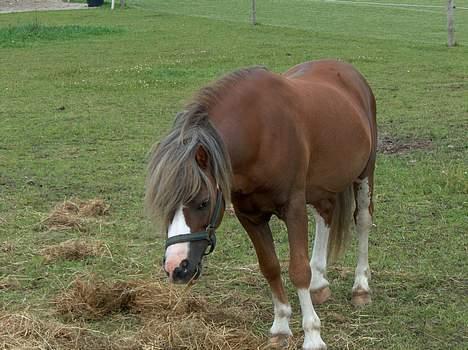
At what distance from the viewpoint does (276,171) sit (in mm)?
3879

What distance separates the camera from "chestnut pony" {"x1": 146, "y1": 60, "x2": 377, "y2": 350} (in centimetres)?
344

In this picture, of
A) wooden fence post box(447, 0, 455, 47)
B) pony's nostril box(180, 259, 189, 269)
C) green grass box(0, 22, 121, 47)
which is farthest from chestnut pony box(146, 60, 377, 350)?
green grass box(0, 22, 121, 47)

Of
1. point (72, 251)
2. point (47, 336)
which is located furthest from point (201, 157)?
point (72, 251)

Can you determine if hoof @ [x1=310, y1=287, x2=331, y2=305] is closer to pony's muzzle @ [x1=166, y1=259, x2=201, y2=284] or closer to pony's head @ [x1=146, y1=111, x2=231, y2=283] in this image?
pony's head @ [x1=146, y1=111, x2=231, y2=283]

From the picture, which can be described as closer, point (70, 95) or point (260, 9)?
point (70, 95)

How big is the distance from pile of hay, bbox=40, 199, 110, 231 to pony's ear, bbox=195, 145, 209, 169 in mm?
2925

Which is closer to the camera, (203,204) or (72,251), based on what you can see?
(203,204)

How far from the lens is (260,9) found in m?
28.1

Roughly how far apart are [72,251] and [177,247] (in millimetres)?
2339

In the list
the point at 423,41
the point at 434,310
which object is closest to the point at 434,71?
the point at 423,41

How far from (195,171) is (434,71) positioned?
11573mm

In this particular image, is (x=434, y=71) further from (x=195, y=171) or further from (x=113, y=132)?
(x=195, y=171)

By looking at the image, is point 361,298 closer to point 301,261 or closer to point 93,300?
point 301,261

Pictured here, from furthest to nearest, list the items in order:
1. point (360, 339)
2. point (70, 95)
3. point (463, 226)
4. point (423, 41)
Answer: point (423, 41) → point (70, 95) → point (463, 226) → point (360, 339)
